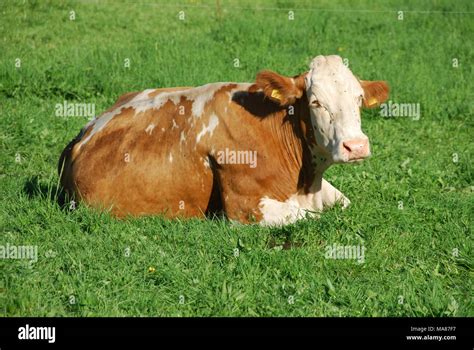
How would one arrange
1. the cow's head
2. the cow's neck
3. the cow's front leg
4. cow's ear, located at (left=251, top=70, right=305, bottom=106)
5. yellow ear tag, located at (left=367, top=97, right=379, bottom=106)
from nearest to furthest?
the cow's head → cow's ear, located at (left=251, top=70, right=305, bottom=106) → the cow's neck → yellow ear tag, located at (left=367, top=97, right=379, bottom=106) → the cow's front leg

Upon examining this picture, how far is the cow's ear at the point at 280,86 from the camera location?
23.7ft

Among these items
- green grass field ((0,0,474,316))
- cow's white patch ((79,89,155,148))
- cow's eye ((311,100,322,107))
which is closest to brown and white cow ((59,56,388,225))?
cow's eye ((311,100,322,107))

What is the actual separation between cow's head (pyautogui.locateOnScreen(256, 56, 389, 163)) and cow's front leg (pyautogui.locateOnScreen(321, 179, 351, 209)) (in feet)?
1.78

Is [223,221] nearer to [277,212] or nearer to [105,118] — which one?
[277,212]

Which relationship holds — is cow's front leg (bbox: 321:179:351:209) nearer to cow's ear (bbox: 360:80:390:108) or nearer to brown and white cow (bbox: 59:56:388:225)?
brown and white cow (bbox: 59:56:388:225)

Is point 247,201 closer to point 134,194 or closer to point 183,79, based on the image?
point 134,194

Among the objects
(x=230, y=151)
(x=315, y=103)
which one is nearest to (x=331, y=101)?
(x=315, y=103)

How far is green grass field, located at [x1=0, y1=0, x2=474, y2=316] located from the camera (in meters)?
6.09

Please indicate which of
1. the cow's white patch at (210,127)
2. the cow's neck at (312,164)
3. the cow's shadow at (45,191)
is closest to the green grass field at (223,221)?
the cow's shadow at (45,191)

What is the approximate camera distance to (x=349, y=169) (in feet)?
29.5

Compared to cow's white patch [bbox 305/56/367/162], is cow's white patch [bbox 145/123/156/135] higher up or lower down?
lower down

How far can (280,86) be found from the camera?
286 inches

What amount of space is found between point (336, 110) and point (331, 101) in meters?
0.10

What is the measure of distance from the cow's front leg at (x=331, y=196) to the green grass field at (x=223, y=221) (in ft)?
0.75
